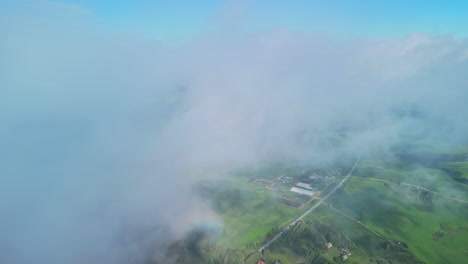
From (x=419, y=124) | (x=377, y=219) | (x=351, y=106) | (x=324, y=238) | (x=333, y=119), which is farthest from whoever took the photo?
(x=351, y=106)

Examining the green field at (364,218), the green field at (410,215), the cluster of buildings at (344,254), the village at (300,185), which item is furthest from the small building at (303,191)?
the cluster of buildings at (344,254)

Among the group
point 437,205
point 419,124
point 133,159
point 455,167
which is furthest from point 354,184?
point 419,124

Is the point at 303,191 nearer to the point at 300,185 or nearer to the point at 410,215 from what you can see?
the point at 300,185

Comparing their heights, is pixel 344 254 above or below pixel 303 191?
below

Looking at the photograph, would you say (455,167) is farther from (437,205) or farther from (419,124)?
(419,124)

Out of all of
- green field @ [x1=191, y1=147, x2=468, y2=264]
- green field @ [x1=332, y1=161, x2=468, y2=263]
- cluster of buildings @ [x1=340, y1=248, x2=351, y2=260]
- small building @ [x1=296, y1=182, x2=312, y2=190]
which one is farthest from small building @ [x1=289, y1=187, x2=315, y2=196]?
cluster of buildings @ [x1=340, y1=248, x2=351, y2=260]

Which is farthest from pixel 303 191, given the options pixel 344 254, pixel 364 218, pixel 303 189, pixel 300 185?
pixel 344 254

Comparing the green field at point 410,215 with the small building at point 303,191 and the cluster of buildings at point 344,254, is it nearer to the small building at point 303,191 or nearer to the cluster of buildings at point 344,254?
the small building at point 303,191

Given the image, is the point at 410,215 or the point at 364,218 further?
the point at 410,215
